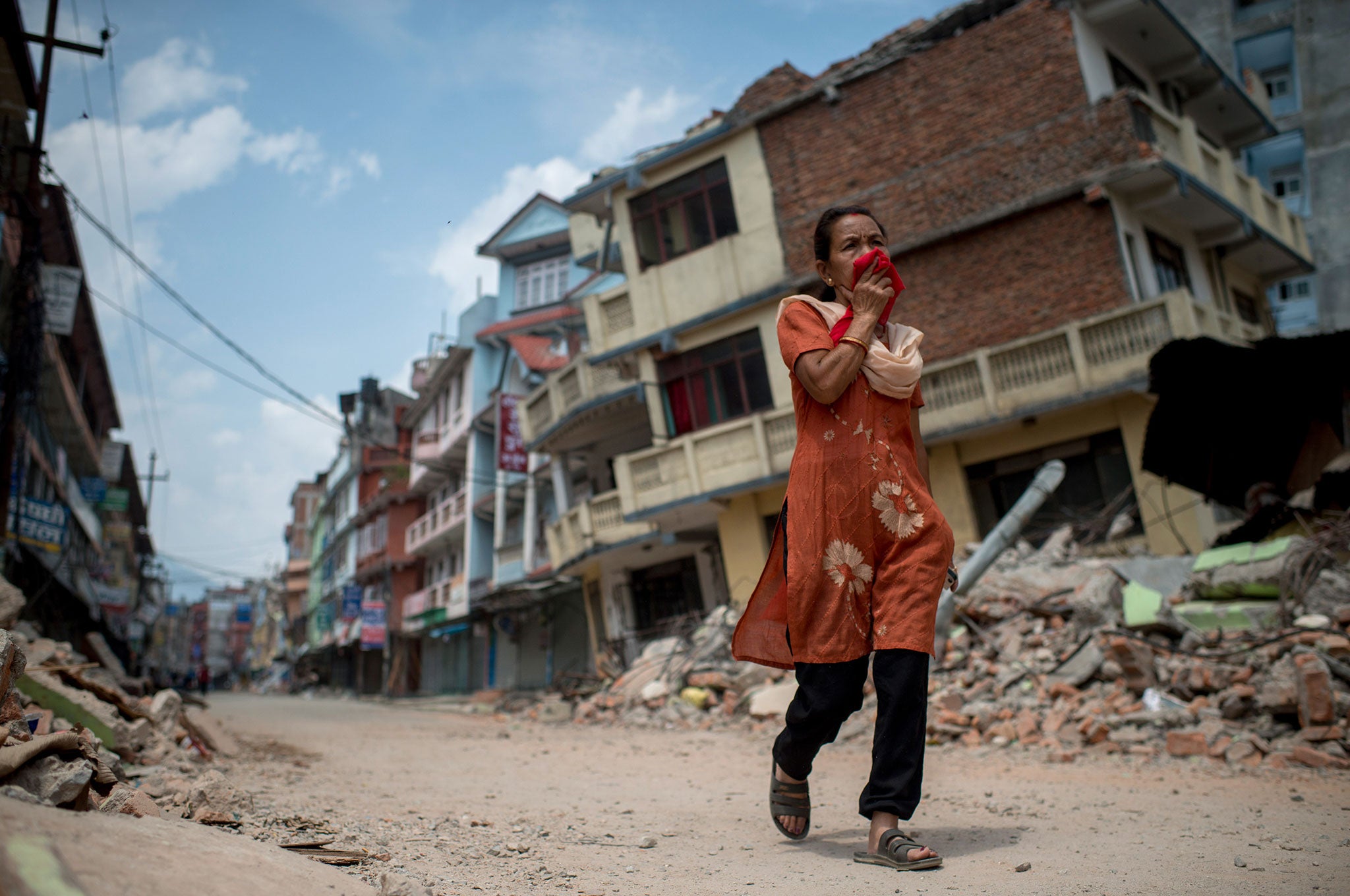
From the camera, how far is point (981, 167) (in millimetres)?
15422

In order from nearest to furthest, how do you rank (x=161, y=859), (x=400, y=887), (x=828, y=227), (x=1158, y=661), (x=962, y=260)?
(x=161, y=859), (x=400, y=887), (x=828, y=227), (x=1158, y=661), (x=962, y=260)

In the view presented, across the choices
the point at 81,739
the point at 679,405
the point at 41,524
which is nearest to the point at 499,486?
the point at 679,405

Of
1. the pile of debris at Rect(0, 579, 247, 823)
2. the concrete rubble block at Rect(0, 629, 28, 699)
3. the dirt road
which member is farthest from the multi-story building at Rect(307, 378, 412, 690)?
the concrete rubble block at Rect(0, 629, 28, 699)

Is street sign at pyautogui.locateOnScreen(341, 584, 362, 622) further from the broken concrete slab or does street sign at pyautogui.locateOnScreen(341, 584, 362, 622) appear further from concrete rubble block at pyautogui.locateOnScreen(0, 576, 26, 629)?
the broken concrete slab

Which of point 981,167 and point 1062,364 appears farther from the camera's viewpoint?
point 981,167

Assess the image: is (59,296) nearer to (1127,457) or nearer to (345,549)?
(1127,457)

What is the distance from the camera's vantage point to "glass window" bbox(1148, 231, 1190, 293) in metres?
15.7

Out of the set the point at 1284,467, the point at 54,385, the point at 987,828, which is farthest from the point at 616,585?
the point at 987,828

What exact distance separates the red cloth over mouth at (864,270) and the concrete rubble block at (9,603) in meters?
4.35

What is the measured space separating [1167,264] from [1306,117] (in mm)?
19274

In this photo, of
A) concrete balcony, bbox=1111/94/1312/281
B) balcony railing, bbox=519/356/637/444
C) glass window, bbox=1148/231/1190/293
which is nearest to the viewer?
concrete balcony, bbox=1111/94/1312/281

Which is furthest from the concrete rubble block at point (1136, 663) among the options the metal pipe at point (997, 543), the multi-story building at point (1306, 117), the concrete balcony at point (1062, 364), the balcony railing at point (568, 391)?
the multi-story building at point (1306, 117)

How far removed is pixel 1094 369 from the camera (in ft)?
45.2

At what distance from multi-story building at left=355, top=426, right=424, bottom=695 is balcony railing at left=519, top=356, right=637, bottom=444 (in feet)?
55.4
